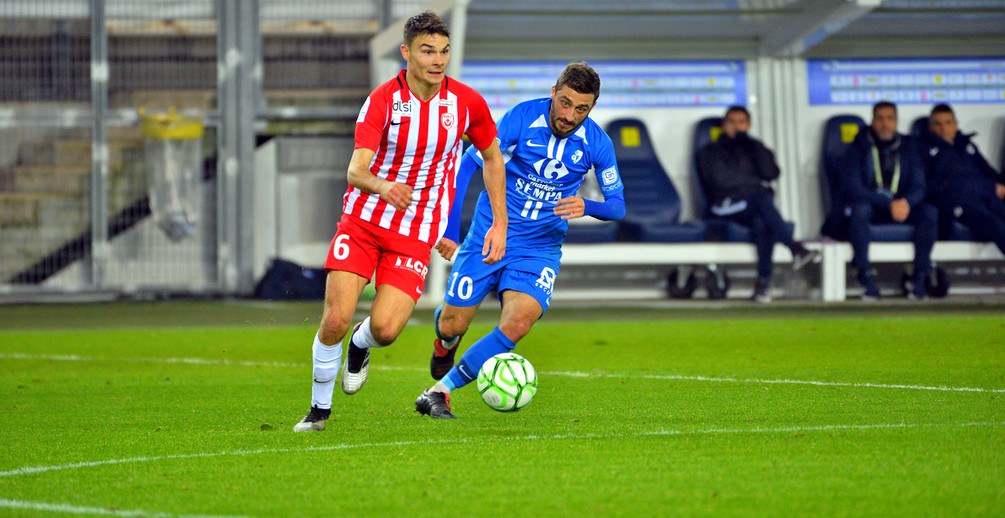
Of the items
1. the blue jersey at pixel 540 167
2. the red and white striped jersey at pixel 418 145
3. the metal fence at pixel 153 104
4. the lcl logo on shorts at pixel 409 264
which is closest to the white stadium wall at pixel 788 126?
the metal fence at pixel 153 104

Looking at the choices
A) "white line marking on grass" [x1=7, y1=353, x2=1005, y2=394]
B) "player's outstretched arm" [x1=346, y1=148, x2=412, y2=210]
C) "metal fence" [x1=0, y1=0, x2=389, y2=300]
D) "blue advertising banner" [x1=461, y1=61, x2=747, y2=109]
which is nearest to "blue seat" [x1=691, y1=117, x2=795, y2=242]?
"blue advertising banner" [x1=461, y1=61, x2=747, y2=109]

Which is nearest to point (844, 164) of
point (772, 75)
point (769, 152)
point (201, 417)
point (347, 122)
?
point (769, 152)

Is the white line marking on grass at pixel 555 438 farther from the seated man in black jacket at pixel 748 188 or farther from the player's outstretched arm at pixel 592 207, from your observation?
the seated man in black jacket at pixel 748 188

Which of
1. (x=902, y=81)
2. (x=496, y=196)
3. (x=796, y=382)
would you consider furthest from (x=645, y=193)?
(x=496, y=196)

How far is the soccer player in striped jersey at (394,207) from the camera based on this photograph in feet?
15.8

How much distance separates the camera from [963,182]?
41.9 feet

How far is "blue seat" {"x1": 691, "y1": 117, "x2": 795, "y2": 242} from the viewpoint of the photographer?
12.7 m

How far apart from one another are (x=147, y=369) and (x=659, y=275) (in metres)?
7.81

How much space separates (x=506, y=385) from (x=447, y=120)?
44.6 inches

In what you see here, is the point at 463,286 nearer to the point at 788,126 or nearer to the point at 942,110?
the point at 942,110

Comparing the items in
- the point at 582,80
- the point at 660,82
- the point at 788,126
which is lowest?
the point at 582,80

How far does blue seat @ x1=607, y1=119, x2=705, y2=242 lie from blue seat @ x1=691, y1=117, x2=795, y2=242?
182 mm

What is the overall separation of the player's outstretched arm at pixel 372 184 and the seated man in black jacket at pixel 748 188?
8452mm

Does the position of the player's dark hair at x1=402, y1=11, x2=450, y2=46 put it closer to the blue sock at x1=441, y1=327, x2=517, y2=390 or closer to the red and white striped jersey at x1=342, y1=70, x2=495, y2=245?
the red and white striped jersey at x1=342, y1=70, x2=495, y2=245
